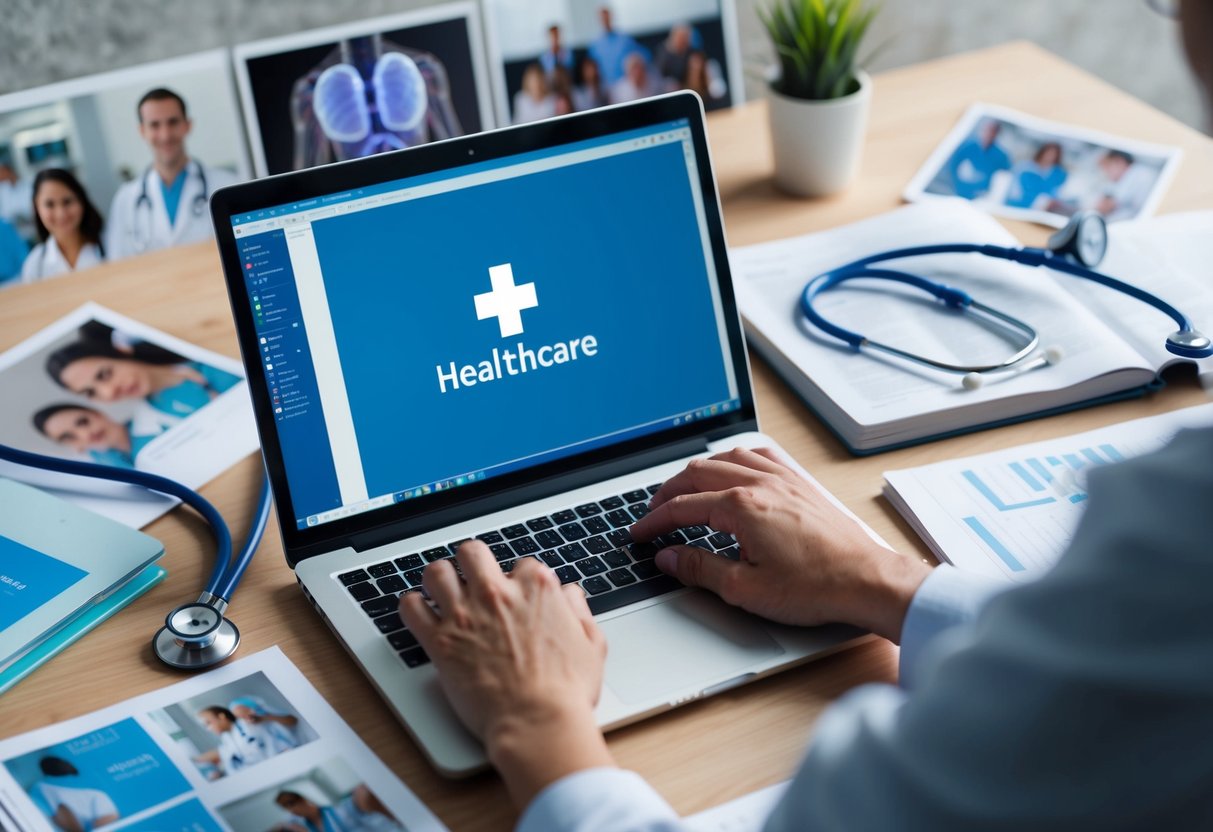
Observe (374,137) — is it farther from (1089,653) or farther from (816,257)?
(1089,653)

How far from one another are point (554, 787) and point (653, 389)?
0.43m

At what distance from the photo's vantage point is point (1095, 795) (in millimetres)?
574

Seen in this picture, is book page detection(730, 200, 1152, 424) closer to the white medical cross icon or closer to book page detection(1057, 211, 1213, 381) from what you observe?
book page detection(1057, 211, 1213, 381)

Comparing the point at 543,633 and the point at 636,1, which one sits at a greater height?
the point at 636,1

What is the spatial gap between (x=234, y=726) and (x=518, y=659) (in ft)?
0.69

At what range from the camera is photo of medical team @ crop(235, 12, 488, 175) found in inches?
60.4

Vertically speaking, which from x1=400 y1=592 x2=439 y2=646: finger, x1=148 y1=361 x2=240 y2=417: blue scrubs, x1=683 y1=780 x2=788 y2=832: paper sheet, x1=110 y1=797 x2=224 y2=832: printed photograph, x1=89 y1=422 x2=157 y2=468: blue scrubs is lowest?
x1=683 y1=780 x2=788 y2=832: paper sheet

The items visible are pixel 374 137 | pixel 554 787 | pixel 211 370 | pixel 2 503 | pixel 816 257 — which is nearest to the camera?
pixel 554 787


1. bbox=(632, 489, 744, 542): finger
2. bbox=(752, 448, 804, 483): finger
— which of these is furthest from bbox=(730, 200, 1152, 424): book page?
bbox=(632, 489, 744, 542): finger

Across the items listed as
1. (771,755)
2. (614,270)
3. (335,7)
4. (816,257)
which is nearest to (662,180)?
(614,270)

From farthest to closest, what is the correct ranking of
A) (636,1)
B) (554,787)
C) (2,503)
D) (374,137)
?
1. (636,1)
2. (374,137)
3. (2,503)
4. (554,787)

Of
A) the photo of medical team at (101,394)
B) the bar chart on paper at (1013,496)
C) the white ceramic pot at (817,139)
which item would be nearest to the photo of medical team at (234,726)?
the photo of medical team at (101,394)

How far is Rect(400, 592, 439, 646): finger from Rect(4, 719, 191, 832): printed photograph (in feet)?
0.58

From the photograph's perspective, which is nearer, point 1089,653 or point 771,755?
point 1089,653
